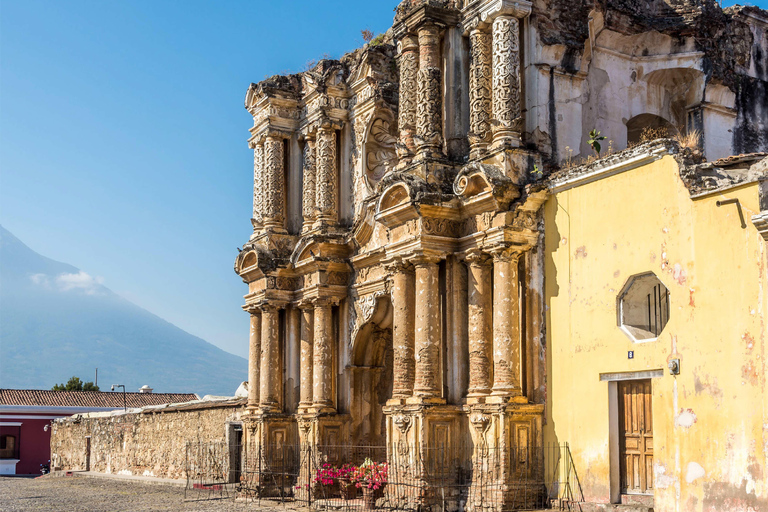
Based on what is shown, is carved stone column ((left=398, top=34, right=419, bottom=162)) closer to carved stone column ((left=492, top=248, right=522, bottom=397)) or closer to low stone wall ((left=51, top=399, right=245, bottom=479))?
carved stone column ((left=492, top=248, right=522, bottom=397))

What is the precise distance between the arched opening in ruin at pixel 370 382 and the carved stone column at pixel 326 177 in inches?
101

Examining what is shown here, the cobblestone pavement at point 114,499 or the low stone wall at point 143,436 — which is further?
the low stone wall at point 143,436

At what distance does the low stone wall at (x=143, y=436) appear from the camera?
25731 mm

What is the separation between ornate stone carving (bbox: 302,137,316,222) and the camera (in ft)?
66.6

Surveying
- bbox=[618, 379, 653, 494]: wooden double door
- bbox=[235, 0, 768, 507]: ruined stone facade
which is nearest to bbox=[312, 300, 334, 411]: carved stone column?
bbox=[235, 0, 768, 507]: ruined stone facade

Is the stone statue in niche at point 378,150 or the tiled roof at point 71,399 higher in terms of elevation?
the stone statue in niche at point 378,150

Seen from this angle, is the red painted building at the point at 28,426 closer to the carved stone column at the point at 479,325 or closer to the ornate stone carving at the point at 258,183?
the ornate stone carving at the point at 258,183

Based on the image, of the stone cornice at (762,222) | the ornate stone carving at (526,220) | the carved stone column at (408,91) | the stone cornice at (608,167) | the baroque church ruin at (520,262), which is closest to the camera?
the stone cornice at (762,222)

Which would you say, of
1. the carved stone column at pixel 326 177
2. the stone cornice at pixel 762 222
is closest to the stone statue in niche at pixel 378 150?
the carved stone column at pixel 326 177

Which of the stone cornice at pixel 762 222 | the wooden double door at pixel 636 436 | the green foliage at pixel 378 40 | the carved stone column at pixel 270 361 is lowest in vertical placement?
the wooden double door at pixel 636 436

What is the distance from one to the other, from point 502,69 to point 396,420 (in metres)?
5.68

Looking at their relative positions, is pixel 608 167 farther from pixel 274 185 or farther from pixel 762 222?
pixel 274 185

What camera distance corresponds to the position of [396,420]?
15141 mm

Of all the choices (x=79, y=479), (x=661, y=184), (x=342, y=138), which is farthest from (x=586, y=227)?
(x=79, y=479)
